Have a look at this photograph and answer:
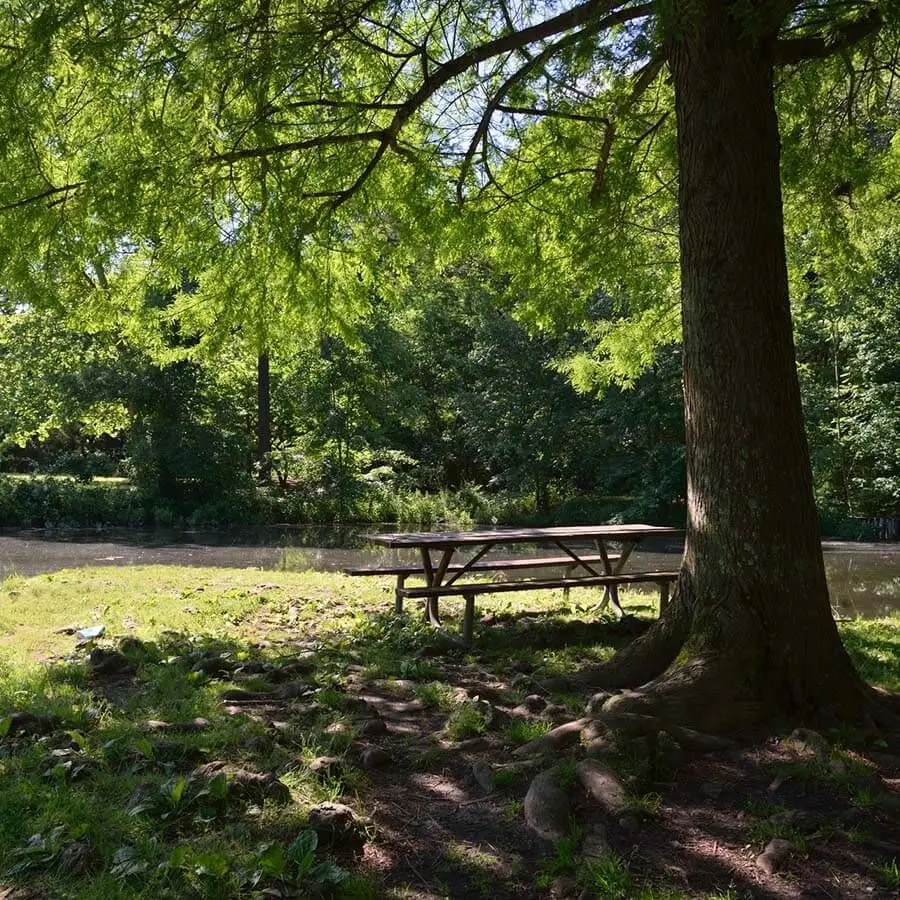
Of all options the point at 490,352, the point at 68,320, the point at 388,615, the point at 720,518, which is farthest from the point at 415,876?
the point at 490,352

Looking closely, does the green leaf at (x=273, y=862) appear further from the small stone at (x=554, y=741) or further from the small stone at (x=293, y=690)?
the small stone at (x=293, y=690)

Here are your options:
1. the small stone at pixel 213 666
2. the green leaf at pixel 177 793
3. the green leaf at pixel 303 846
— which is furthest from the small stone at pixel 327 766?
the small stone at pixel 213 666

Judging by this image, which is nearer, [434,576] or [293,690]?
[293,690]

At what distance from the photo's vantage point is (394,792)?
149 inches

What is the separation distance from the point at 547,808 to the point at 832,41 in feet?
16.2

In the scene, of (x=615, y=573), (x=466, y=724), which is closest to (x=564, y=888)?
(x=466, y=724)

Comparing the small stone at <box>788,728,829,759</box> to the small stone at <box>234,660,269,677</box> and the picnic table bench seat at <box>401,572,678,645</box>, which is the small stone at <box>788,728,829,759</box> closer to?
the picnic table bench seat at <box>401,572,678,645</box>

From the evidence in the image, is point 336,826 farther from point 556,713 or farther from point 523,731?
point 556,713

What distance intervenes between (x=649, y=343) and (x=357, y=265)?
12.6 ft

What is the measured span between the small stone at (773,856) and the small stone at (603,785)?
1.74 feet

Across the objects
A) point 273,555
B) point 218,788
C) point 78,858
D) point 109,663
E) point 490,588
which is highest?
point 490,588

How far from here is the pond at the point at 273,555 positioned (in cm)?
1332

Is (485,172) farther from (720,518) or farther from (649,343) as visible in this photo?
(720,518)

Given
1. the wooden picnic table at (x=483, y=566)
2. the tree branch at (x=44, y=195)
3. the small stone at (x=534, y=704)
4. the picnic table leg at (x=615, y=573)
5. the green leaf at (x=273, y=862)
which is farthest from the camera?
the picnic table leg at (x=615, y=573)
